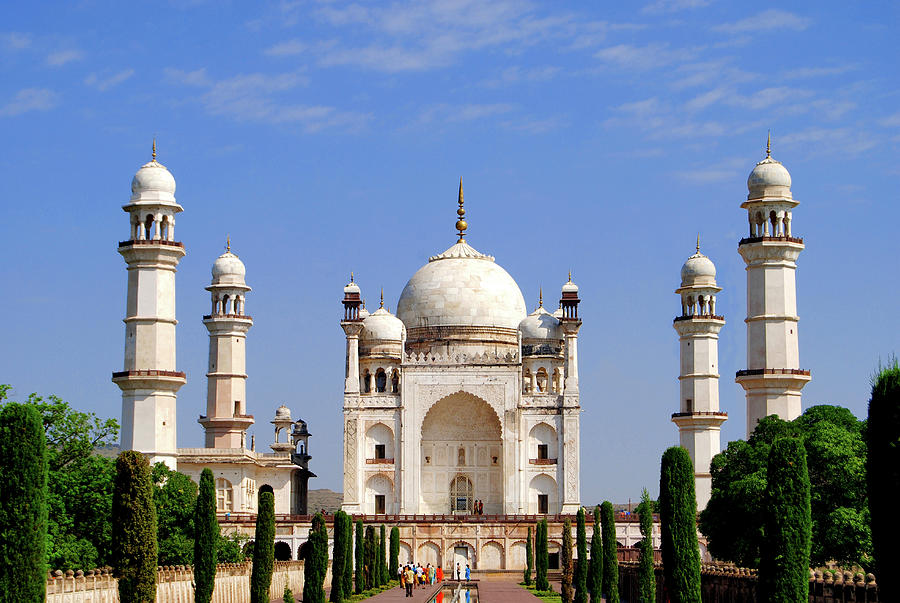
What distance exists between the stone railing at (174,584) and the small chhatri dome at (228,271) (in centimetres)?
1926

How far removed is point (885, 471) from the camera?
1343 centimetres

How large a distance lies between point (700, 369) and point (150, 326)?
20.6 m

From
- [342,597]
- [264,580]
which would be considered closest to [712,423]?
[342,597]

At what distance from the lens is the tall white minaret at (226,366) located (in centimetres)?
5281

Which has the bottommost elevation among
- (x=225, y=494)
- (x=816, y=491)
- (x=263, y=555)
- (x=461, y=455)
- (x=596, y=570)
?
(x=596, y=570)

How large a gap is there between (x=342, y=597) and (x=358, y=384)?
2097 cm

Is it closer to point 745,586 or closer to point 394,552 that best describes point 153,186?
point 394,552

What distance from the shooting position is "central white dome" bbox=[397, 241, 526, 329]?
5275cm

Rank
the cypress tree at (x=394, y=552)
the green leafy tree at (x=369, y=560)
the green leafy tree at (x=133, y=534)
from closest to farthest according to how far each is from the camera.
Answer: the green leafy tree at (x=133, y=534) → the green leafy tree at (x=369, y=560) → the cypress tree at (x=394, y=552)

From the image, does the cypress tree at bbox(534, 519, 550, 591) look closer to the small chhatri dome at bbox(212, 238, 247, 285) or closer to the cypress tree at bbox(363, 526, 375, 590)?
the cypress tree at bbox(363, 526, 375, 590)

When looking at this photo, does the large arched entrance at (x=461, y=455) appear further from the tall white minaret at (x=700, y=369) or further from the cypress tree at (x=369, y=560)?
the cypress tree at (x=369, y=560)

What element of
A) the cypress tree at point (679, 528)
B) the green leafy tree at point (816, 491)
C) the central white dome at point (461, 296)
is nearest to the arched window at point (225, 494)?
the central white dome at point (461, 296)

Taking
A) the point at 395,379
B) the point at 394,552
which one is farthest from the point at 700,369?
the point at 394,552

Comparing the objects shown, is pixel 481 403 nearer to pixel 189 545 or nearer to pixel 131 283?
pixel 131 283
